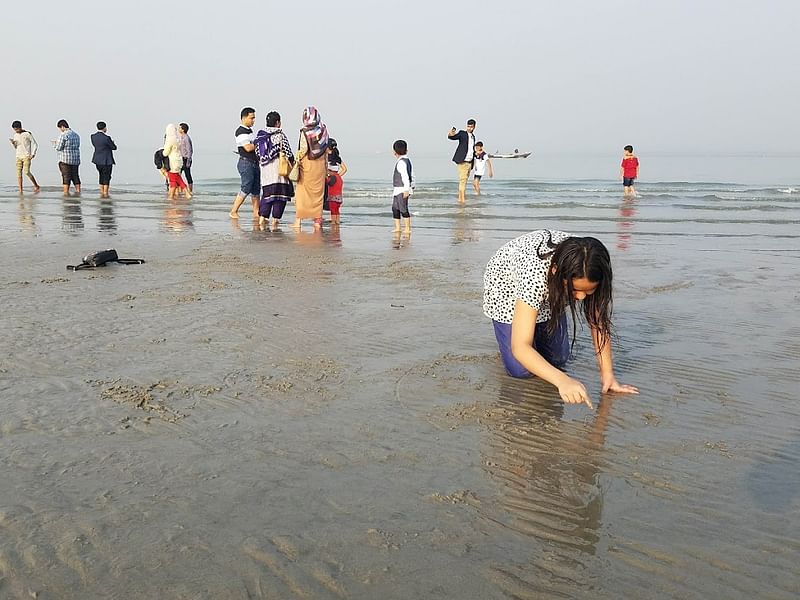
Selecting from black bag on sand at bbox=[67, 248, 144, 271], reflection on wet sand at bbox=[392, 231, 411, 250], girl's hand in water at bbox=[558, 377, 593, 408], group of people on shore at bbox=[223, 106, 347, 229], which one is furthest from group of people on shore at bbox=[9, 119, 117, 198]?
girl's hand in water at bbox=[558, 377, 593, 408]

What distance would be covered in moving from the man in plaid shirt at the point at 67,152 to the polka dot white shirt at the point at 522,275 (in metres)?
16.7

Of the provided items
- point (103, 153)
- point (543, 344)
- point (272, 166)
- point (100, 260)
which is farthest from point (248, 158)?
point (543, 344)

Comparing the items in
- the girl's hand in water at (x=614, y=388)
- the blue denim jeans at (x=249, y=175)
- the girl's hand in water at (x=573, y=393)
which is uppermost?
the blue denim jeans at (x=249, y=175)

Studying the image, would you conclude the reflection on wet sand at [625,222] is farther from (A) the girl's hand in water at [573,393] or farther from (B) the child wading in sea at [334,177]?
(A) the girl's hand in water at [573,393]

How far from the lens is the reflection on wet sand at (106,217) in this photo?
39.4 ft

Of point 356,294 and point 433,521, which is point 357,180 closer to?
point 356,294

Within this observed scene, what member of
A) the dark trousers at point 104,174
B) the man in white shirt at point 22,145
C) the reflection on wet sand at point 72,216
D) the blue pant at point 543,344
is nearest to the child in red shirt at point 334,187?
the reflection on wet sand at point 72,216

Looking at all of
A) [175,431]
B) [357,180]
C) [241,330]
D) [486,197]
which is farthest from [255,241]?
[357,180]

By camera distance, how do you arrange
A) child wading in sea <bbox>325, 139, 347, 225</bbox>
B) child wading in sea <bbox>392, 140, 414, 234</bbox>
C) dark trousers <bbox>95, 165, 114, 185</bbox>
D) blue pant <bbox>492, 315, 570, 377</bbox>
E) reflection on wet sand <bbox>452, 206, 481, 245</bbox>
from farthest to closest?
dark trousers <bbox>95, 165, 114, 185</bbox>
child wading in sea <bbox>325, 139, 347, 225</bbox>
child wading in sea <bbox>392, 140, 414, 234</bbox>
reflection on wet sand <bbox>452, 206, 481, 245</bbox>
blue pant <bbox>492, 315, 570, 377</bbox>

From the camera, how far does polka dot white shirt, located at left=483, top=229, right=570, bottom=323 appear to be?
12.6ft

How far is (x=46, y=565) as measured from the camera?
2422 mm

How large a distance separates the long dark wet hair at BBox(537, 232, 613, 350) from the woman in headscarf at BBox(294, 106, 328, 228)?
790cm

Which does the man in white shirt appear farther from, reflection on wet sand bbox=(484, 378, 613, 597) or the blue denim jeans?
reflection on wet sand bbox=(484, 378, 613, 597)

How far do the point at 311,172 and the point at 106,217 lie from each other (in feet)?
15.5
